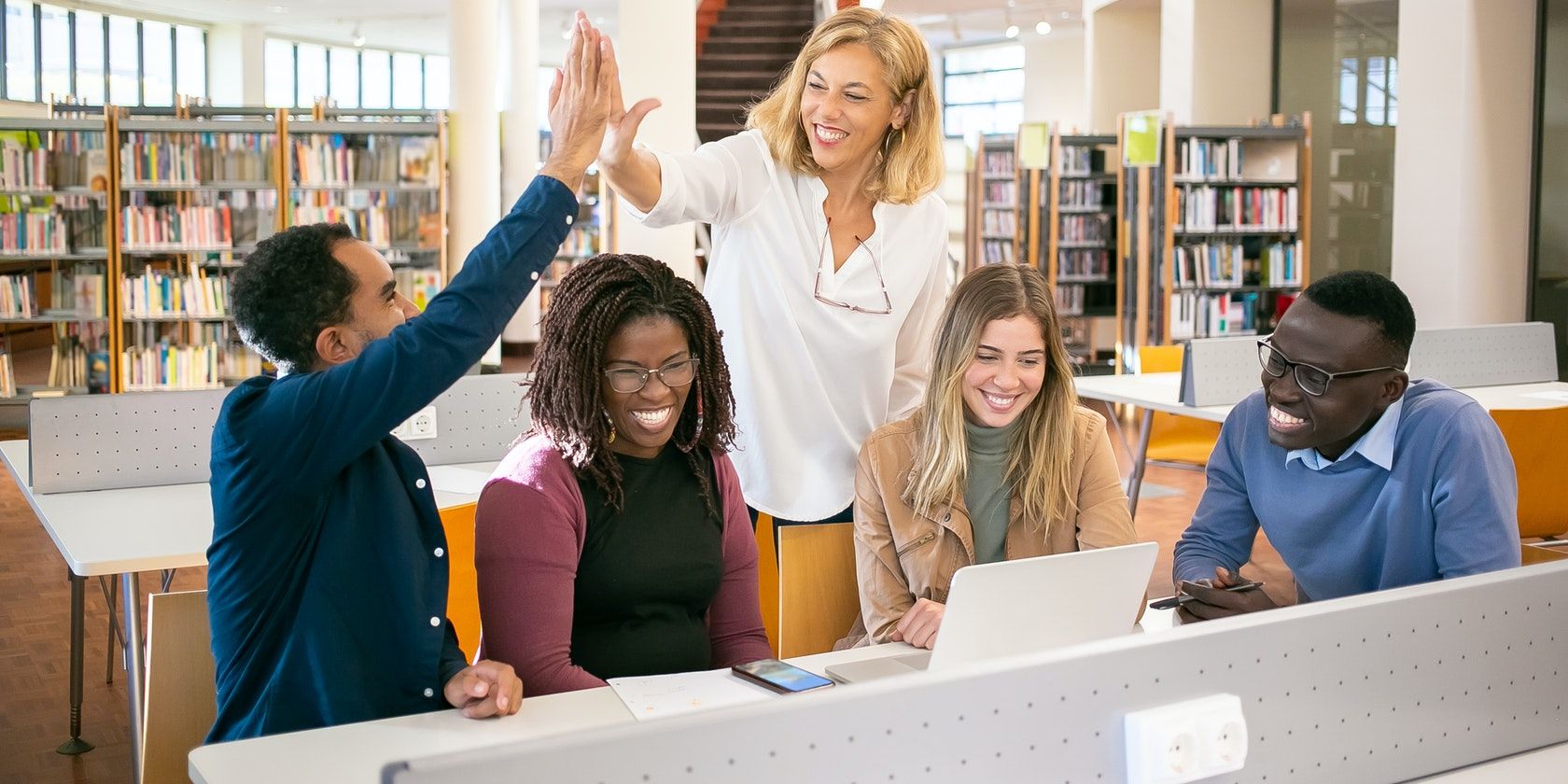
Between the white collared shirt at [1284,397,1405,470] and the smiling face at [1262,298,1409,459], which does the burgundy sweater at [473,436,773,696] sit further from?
the white collared shirt at [1284,397,1405,470]

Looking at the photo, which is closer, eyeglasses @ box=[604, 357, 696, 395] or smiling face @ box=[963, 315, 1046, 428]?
eyeglasses @ box=[604, 357, 696, 395]

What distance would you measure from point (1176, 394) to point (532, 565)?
Result: 3848 millimetres

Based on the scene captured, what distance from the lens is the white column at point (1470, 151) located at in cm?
787

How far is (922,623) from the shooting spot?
199cm

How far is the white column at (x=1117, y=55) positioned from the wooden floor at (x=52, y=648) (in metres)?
6.81

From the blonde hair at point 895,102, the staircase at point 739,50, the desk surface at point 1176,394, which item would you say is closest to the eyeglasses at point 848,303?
the blonde hair at point 895,102

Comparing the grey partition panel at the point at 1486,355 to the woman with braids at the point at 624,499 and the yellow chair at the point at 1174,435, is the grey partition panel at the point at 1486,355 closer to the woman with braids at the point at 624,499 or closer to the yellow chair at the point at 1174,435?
the yellow chair at the point at 1174,435

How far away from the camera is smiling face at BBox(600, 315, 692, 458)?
1.96m

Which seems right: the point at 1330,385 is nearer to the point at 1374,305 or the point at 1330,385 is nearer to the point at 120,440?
the point at 1374,305

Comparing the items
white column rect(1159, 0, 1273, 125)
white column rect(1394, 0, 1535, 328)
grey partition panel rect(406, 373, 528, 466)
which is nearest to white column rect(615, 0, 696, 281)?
grey partition panel rect(406, 373, 528, 466)

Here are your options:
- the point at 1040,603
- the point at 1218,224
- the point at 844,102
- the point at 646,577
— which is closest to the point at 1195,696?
the point at 1040,603

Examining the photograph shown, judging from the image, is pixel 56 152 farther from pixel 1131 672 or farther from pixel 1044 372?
pixel 1131 672

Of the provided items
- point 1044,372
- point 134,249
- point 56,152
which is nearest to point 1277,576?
point 1044,372

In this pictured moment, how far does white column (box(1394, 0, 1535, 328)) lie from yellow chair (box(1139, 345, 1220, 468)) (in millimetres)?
3116
